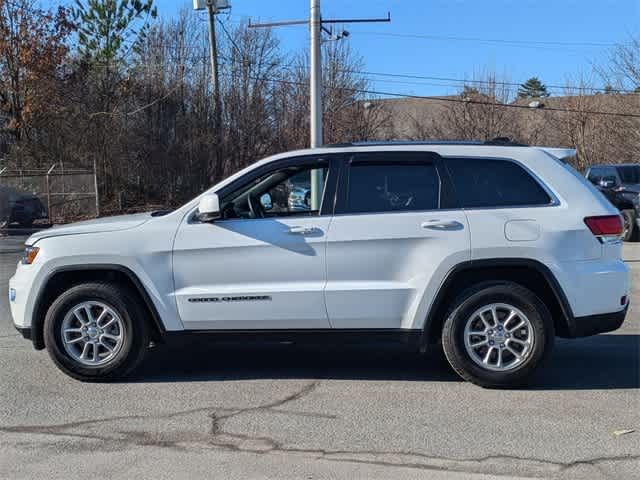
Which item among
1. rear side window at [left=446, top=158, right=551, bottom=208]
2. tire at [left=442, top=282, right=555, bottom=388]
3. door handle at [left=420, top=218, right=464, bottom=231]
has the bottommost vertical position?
tire at [left=442, top=282, right=555, bottom=388]

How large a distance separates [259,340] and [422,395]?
1356mm

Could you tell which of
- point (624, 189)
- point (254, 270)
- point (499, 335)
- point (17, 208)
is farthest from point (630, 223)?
point (17, 208)

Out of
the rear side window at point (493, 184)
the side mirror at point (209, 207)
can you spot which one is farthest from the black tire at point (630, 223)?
the side mirror at point (209, 207)

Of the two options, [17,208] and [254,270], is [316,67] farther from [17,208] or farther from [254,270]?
[17,208]

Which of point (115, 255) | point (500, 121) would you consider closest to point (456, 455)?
point (115, 255)

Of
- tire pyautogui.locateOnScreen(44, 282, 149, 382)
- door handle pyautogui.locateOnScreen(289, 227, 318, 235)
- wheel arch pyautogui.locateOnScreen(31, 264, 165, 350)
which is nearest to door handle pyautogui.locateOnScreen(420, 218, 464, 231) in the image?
door handle pyautogui.locateOnScreen(289, 227, 318, 235)

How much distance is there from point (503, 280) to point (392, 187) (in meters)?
1.15

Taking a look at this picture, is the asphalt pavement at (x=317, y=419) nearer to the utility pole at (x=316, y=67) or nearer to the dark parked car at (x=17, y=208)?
the utility pole at (x=316, y=67)

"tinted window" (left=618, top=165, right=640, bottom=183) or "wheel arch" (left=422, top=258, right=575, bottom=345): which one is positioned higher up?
"tinted window" (left=618, top=165, right=640, bottom=183)

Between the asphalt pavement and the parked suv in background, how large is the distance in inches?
403

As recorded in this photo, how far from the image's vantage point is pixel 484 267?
569 cm

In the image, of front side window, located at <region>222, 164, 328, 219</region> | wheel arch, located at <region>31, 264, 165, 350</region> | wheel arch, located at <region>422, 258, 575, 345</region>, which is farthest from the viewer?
front side window, located at <region>222, 164, 328, 219</region>

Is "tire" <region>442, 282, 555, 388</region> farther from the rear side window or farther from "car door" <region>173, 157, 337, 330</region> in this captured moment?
"car door" <region>173, 157, 337, 330</region>

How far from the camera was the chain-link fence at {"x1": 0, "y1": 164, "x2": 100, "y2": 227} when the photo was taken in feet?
74.2
